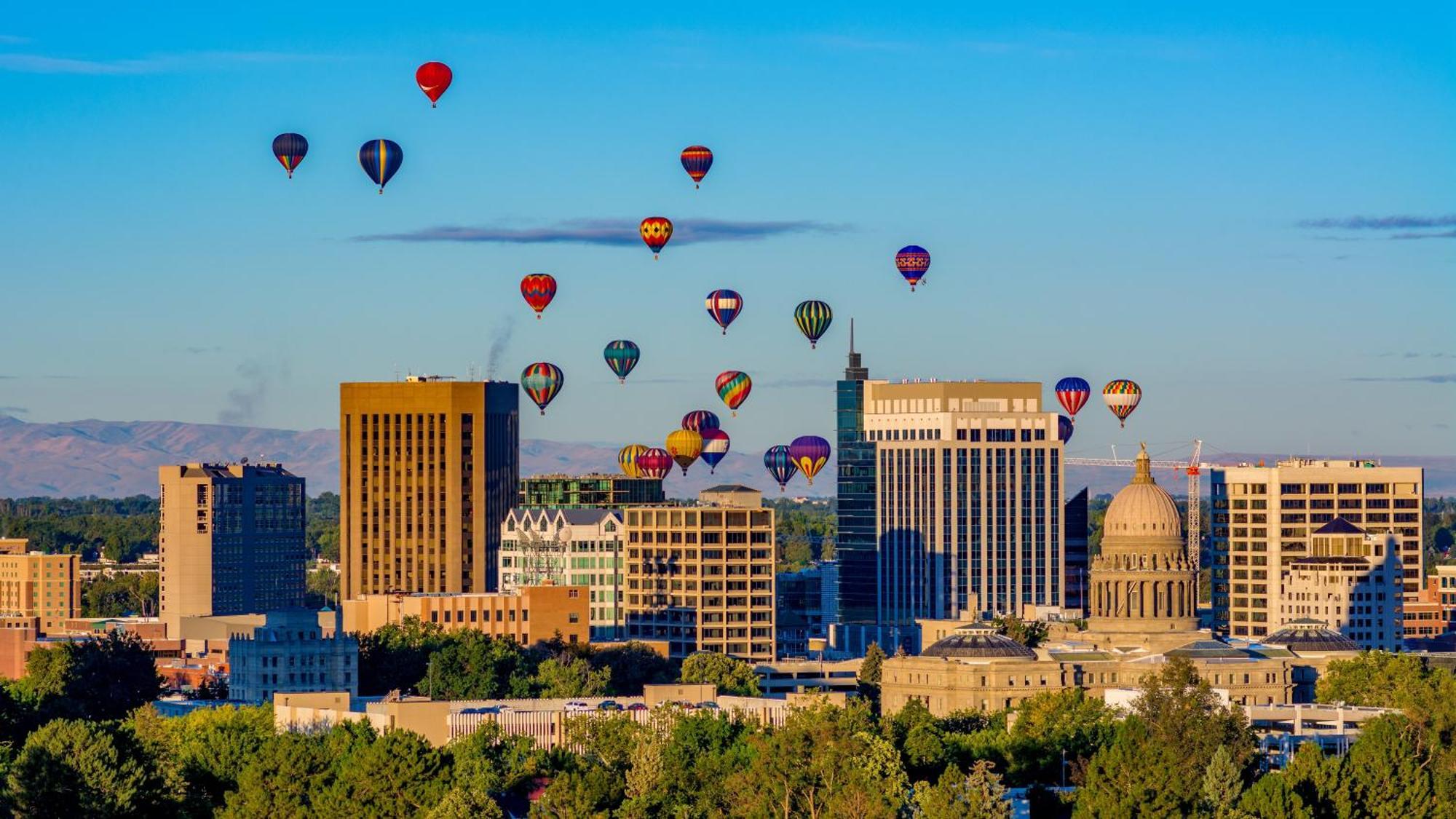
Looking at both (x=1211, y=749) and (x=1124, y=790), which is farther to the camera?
(x=1211, y=749)

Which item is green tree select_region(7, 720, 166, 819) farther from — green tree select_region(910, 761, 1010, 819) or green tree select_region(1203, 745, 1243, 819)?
green tree select_region(1203, 745, 1243, 819)

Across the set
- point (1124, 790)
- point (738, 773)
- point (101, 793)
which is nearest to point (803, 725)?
point (738, 773)

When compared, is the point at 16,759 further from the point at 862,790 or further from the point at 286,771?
the point at 862,790

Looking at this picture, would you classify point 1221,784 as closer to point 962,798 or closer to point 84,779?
point 962,798

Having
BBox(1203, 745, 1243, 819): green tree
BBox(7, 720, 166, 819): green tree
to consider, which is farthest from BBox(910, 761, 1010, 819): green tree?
BBox(7, 720, 166, 819): green tree

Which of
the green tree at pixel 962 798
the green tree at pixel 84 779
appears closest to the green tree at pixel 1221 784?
the green tree at pixel 962 798
